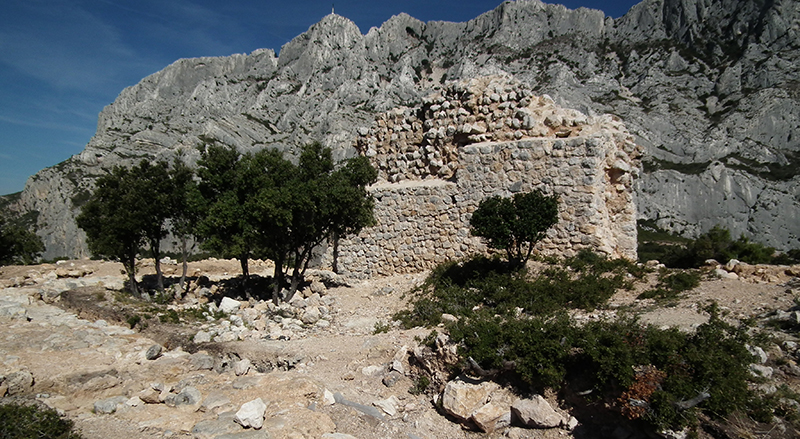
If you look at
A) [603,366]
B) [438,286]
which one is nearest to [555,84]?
[438,286]

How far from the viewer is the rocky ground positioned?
5625mm

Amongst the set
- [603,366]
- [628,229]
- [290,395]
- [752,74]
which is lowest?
[290,395]

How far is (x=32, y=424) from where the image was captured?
4.85m

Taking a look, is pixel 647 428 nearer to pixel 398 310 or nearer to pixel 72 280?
pixel 398 310

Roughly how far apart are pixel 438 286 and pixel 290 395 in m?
5.25

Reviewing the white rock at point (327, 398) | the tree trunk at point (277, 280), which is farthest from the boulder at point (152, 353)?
the white rock at point (327, 398)

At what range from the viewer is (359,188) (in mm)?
12109

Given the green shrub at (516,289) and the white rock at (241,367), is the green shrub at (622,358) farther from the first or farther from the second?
the white rock at (241,367)

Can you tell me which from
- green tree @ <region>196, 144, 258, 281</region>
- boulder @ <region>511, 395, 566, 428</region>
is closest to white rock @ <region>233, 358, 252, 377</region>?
green tree @ <region>196, 144, 258, 281</region>

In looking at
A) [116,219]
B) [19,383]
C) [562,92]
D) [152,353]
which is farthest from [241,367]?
[562,92]

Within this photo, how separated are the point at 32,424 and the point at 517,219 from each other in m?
8.88

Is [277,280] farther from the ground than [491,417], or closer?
farther from the ground

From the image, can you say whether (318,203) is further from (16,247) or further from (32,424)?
(16,247)

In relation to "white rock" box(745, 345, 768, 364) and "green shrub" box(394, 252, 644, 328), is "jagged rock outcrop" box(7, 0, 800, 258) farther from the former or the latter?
"white rock" box(745, 345, 768, 364)
